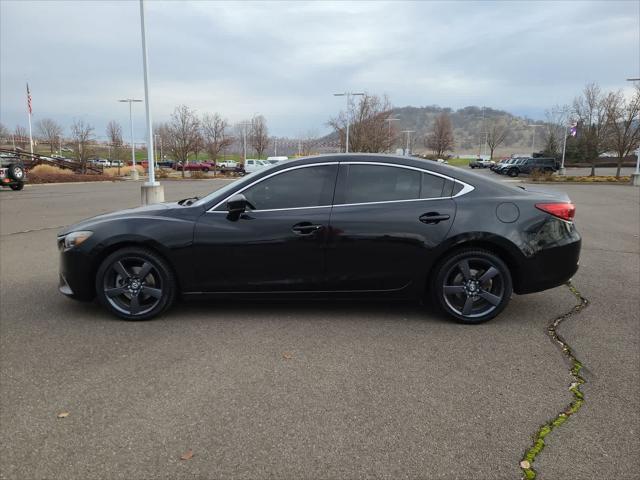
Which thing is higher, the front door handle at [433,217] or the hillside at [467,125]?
the hillside at [467,125]

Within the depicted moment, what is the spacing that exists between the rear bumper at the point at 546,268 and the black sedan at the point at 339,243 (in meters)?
0.01

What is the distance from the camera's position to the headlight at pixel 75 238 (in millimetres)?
4457

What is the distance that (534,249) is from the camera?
14.4 ft

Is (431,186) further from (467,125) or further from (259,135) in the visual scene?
(467,125)

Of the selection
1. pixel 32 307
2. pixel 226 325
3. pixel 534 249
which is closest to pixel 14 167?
pixel 32 307

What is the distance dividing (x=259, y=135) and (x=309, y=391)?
70.0 meters

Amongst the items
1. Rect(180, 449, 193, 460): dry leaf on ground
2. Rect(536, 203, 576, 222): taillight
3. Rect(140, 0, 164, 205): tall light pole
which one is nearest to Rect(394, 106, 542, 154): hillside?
Rect(140, 0, 164, 205): tall light pole

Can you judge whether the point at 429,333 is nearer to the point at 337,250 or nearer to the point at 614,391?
the point at 337,250

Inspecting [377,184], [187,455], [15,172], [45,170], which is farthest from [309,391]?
[45,170]

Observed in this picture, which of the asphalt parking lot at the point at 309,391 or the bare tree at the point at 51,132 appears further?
the bare tree at the point at 51,132

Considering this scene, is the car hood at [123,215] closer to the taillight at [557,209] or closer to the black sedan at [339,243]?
the black sedan at [339,243]

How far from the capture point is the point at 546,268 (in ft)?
14.5

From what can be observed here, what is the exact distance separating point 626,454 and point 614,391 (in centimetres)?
78

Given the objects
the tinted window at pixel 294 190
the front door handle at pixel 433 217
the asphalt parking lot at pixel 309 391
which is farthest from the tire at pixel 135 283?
the front door handle at pixel 433 217
